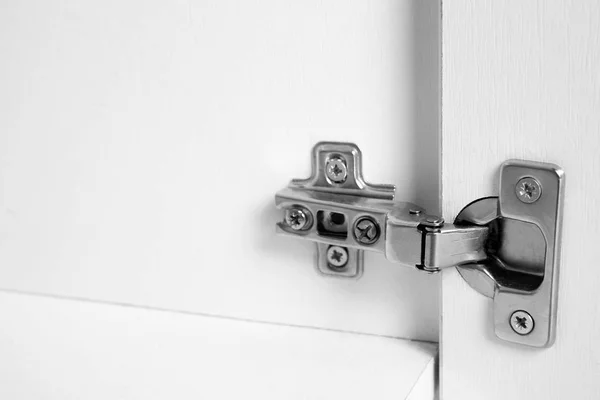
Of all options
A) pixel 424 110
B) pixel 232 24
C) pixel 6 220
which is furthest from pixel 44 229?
pixel 424 110

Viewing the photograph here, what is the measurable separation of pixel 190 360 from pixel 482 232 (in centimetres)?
27

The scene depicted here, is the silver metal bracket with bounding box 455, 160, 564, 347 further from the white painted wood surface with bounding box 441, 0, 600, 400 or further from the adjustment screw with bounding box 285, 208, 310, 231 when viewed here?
the adjustment screw with bounding box 285, 208, 310, 231

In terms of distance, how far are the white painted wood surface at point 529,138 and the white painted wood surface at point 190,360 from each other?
8cm

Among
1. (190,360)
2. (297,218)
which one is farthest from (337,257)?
(190,360)

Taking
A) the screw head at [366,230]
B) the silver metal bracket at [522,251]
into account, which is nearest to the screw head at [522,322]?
the silver metal bracket at [522,251]

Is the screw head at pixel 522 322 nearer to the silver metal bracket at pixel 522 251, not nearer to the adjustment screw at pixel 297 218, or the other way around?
the silver metal bracket at pixel 522 251

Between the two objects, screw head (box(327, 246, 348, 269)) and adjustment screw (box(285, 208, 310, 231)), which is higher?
adjustment screw (box(285, 208, 310, 231))

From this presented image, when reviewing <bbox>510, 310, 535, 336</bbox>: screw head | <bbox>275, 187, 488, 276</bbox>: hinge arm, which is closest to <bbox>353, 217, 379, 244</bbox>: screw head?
<bbox>275, 187, 488, 276</bbox>: hinge arm

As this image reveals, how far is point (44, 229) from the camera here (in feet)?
2.69

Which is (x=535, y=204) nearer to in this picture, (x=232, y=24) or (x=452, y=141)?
(x=452, y=141)

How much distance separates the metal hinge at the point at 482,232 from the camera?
1.90ft

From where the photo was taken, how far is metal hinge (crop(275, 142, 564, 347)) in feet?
1.90

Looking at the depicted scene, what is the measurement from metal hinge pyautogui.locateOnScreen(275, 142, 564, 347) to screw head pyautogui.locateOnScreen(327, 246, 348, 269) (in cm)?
2

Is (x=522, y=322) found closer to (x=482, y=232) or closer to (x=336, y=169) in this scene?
(x=482, y=232)
